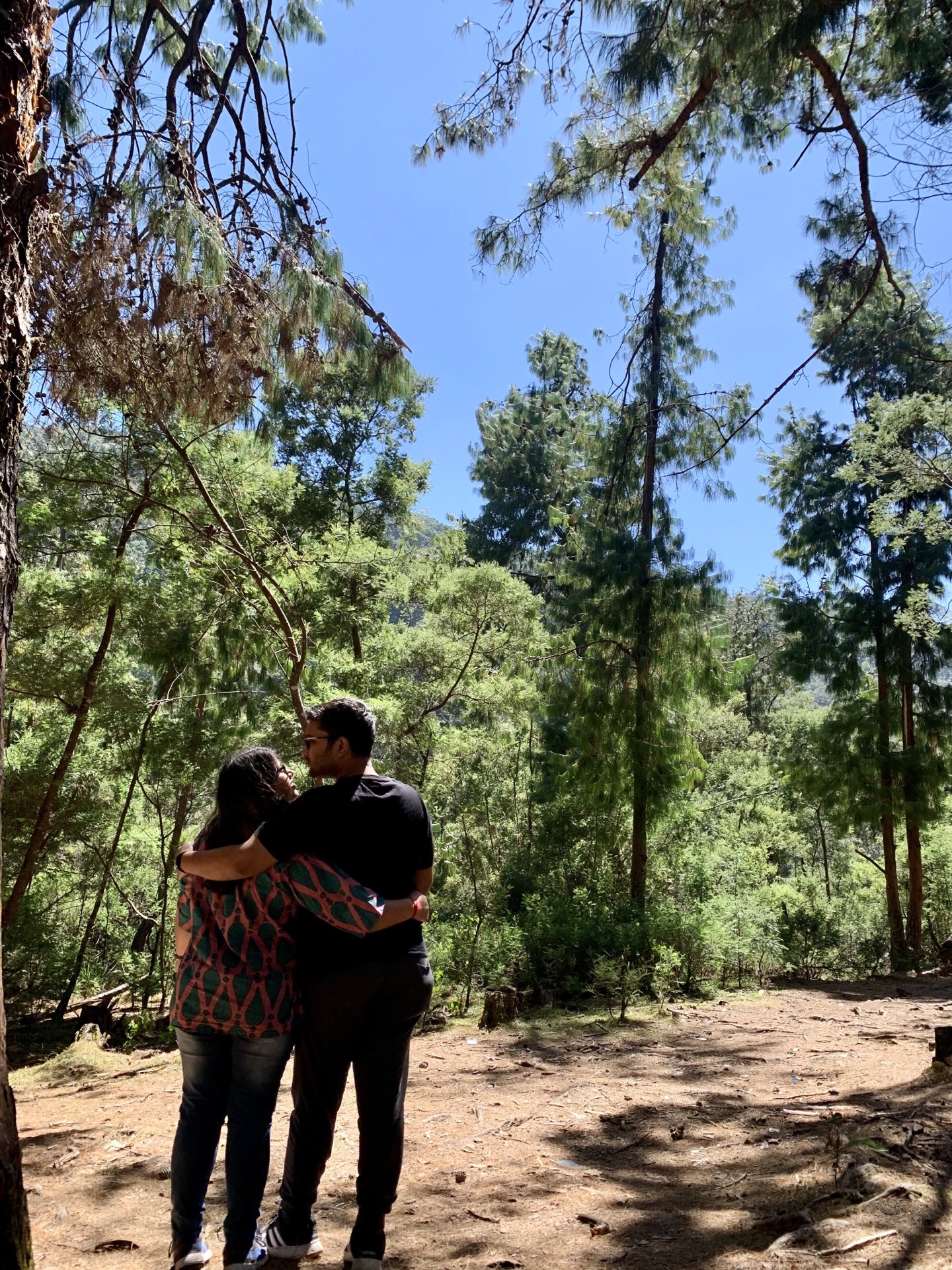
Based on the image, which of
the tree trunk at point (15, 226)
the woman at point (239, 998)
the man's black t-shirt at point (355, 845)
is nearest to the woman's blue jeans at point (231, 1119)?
the woman at point (239, 998)

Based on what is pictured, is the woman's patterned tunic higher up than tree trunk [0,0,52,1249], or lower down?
lower down

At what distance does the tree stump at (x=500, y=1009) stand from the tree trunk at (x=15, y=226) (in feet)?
18.5

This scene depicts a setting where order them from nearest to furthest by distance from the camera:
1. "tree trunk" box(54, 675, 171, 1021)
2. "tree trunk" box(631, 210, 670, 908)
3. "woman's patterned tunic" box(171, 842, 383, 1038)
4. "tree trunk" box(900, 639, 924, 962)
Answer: "woman's patterned tunic" box(171, 842, 383, 1038) < "tree trunk" box(54, 675, 171, 1021) < "tree trunk" box(631, 210, 670, 908) < "tree trunk" box(900, 639, 924, 962)

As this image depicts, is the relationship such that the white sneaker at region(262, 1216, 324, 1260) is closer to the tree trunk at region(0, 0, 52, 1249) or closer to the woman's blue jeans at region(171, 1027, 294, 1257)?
the woman's blue jeans at region(171, 1027, 294, 1257)

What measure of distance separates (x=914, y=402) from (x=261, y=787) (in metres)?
8.66

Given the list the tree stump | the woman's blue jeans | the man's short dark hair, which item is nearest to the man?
the man's short dark hair

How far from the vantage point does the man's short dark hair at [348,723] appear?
226cm

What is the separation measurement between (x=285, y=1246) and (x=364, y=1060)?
0.64 meters

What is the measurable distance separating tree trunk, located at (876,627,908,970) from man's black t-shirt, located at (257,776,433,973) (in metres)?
11.9

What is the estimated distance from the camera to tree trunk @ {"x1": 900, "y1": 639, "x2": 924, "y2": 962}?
39.2ft

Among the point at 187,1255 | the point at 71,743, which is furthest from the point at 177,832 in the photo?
the point at 187,1255

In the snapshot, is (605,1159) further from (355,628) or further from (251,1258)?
(355,628)

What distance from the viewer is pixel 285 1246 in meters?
2.30

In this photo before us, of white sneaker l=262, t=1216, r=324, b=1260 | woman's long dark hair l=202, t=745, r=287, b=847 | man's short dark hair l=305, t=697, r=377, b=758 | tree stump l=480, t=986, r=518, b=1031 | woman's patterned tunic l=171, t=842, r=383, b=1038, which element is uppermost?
man's short dark hair l=305, t=697, r=377, b=758
